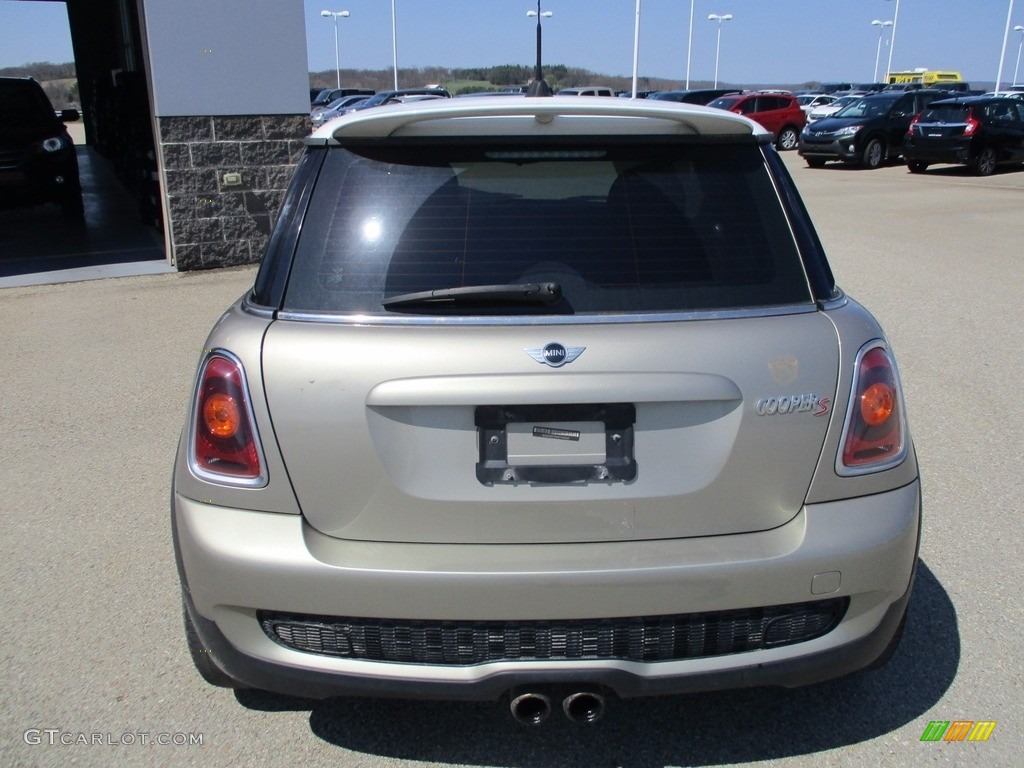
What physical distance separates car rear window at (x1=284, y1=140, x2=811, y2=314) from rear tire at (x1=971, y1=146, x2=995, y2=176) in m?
21.2

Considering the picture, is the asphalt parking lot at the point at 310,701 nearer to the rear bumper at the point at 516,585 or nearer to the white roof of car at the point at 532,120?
the rear bumper at the point at 516,585

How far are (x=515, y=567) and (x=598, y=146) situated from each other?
115cm

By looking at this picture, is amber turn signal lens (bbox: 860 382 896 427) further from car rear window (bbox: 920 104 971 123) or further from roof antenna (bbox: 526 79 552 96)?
car rear window (bbox: 920 104 971 123)

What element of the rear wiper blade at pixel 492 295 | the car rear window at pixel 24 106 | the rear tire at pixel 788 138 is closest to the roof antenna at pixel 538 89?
the rear wiper blade at pixel 492 295

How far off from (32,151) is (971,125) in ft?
61.2

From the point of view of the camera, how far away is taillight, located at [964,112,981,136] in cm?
2039

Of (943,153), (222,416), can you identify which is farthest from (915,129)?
(222,416)

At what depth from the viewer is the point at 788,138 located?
28.1 m

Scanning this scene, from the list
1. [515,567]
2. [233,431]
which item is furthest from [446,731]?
[233,431]

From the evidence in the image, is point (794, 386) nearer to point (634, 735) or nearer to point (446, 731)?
point (634, 735)

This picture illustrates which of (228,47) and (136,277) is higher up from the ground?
(228,47)

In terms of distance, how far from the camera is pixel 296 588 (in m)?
2.23

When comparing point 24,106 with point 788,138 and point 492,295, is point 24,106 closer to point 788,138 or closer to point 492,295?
point 492,295

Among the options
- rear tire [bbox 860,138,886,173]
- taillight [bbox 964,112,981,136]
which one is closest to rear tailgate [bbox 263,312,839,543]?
taillight [bbox 964,112,981,136]
